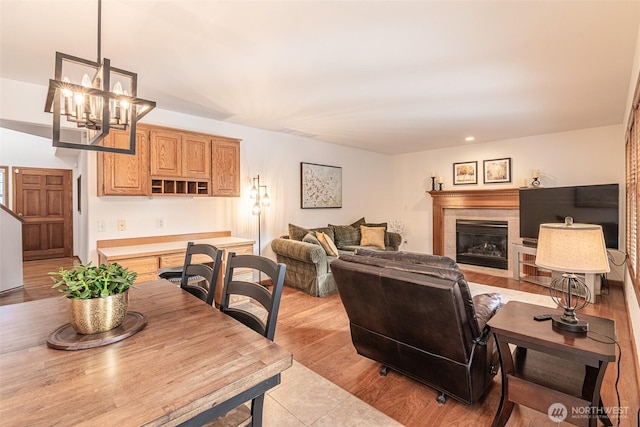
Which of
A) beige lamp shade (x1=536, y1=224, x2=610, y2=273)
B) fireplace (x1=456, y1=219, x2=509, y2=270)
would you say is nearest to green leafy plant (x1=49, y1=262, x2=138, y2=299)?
beige lamp shade (x1=536, y1=224, x2=610, y2=273)

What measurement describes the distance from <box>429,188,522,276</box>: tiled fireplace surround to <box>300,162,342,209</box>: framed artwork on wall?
2154mm

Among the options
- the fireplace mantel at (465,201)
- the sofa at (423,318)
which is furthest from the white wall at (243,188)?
the sofa at (423,318)

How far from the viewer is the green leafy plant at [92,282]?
4.03 ft

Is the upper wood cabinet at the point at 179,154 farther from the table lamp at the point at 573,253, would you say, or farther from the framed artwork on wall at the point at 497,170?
the framed artwork on wall at the point at 497,170

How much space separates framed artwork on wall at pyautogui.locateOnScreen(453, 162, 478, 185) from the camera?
6.16 m

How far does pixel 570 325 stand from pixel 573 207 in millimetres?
3973

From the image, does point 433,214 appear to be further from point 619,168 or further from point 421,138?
point 619,168

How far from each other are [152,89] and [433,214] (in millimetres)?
5676

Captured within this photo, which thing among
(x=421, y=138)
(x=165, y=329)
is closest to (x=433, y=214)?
(x=421, y=138)

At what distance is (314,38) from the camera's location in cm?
223

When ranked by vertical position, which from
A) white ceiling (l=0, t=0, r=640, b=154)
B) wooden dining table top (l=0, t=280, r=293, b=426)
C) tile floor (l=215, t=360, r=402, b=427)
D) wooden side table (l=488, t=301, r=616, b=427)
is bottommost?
tile floor (l=215, t=360, r=402, b=427)

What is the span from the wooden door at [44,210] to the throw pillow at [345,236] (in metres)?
6.26

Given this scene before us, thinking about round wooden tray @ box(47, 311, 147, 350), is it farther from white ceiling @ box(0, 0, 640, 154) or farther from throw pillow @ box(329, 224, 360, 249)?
throw pillow @ box(329, 224, 360, 249)

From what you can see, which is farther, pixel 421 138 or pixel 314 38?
pixel 421 138
